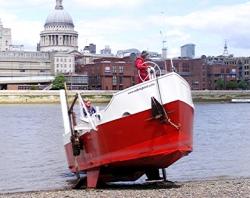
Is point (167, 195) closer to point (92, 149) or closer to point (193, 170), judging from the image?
point (92, 149)

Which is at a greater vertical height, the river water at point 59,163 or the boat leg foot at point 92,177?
the boat leg foot at point 92,177

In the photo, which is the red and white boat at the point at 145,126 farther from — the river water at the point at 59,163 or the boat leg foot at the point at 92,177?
the river water at the point at 59,163

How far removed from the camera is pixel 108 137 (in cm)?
2219

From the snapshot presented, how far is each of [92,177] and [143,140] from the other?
2949 mm

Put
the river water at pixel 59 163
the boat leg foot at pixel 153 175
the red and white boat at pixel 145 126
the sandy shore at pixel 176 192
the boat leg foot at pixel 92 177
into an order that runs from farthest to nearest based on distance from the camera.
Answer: the river water at pixel 59 163, the boat leg foot at pixel 153 175, the boat leg foot at pixel 92 177, the red and white boat at pixel 145 126, the sandy shore at pixel 176 192

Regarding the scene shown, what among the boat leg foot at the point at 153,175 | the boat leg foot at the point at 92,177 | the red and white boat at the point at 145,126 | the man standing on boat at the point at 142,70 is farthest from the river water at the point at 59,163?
the man standing on boat at the point at 142,70

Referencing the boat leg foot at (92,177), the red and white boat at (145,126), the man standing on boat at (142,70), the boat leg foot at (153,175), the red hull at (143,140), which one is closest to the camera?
the red and white boat at (145,126)

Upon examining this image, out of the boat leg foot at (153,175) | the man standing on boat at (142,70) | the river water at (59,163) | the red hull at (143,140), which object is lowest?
the river water at (59,163)

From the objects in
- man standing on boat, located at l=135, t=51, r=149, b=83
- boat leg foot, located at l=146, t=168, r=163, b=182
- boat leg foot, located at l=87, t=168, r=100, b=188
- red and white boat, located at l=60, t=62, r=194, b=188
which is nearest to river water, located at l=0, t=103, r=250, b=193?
boat leg foot, located at l=87, t=168, r=100, b=188

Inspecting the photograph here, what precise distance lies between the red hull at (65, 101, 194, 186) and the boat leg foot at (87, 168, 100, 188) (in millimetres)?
656

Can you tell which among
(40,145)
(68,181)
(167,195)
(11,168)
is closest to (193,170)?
(68,181)

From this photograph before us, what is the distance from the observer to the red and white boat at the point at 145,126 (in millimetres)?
21469

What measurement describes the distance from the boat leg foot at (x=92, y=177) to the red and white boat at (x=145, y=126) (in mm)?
426

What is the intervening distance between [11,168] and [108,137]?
506 inches
